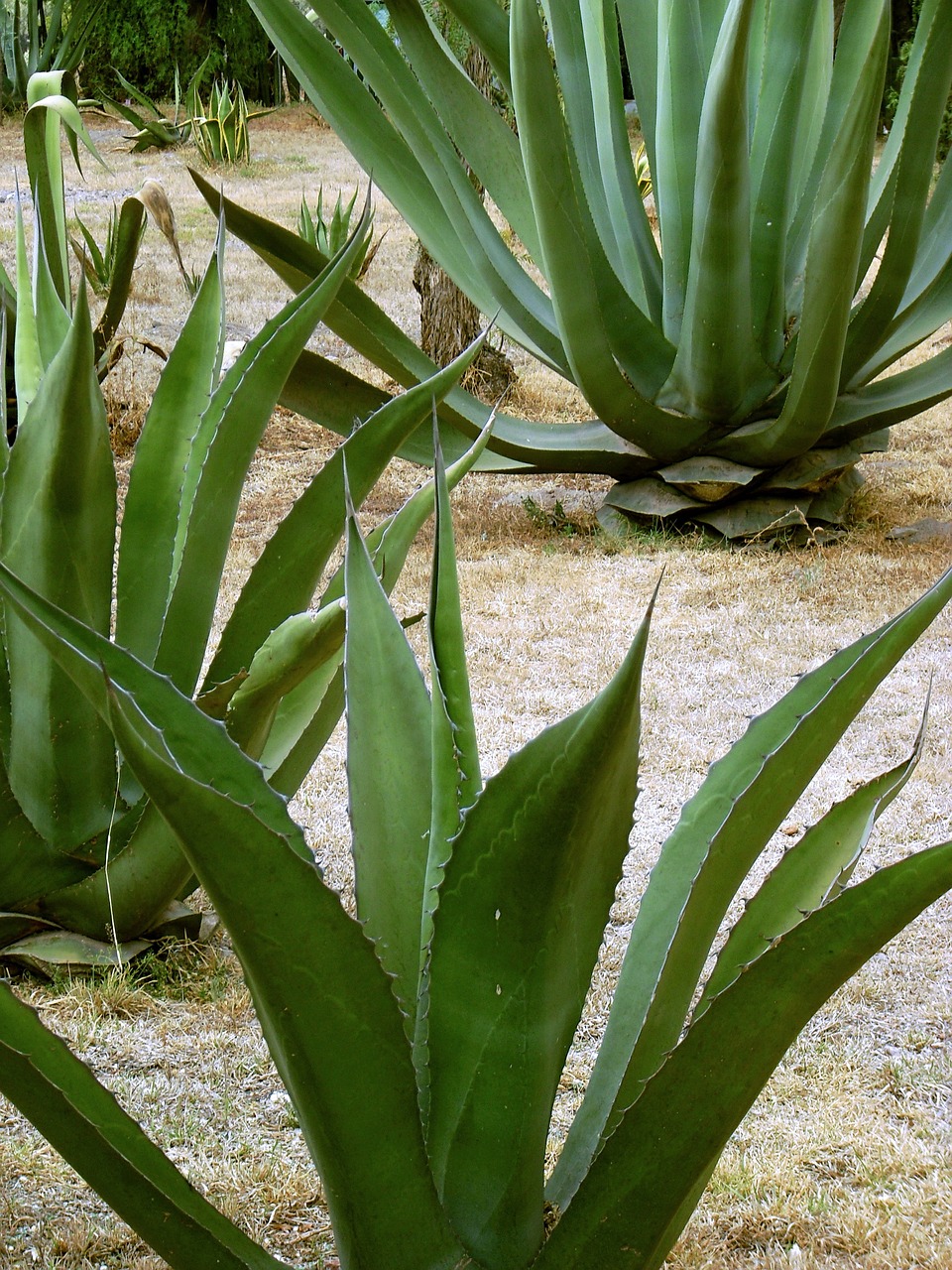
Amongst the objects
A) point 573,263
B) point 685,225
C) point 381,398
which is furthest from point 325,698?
point 685,225

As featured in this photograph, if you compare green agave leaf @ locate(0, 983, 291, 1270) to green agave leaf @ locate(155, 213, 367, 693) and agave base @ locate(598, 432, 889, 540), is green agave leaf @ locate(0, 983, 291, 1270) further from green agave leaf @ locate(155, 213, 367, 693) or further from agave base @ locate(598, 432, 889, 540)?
agave base @ locate(598, 432, 889, 540)

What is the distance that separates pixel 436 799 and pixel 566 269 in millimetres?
2574

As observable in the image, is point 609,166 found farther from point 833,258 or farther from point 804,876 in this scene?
point 804,876

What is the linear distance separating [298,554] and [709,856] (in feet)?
2.92

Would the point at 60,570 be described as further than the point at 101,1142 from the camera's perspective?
Yes

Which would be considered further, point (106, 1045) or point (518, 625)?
point (518, 625)

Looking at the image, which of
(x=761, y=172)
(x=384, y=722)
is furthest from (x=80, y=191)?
(x=384, y=722)

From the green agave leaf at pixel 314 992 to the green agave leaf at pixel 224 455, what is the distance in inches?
26.7

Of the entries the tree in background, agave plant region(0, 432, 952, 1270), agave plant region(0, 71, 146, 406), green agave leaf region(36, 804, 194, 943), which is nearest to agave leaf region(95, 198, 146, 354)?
agave plant region(0, 71, 146, 406)

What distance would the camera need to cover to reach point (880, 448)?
4.05 meters

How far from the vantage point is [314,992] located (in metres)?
0.87

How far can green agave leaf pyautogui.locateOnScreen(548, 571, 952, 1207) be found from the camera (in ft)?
3.41

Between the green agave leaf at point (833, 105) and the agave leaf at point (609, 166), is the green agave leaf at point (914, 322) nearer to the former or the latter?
the green agave leaf at point (833, 105)

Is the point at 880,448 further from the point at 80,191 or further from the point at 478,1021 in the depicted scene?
the point at 80,191
